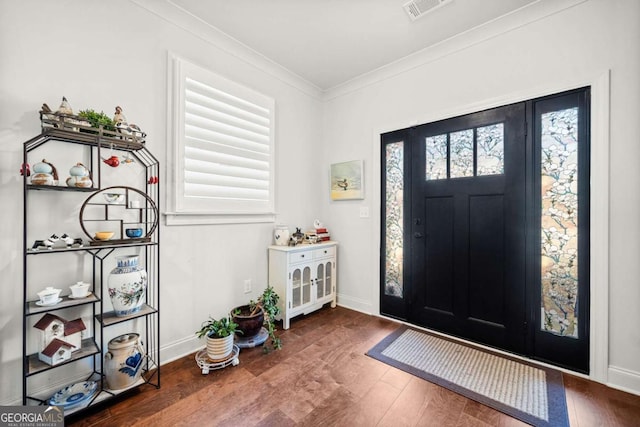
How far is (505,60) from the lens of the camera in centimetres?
215

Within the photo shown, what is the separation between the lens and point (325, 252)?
120 inches

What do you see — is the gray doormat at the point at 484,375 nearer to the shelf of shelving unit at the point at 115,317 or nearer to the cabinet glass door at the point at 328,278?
the cabinet glass door at the point at 328,278

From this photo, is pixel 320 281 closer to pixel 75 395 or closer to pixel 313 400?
pixel 313 400

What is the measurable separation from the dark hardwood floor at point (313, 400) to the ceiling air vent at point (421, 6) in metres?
2.70

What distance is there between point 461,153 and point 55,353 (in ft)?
10.1

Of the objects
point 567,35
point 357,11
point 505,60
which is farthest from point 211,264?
point 567,35

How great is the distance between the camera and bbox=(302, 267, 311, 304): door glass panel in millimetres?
2796

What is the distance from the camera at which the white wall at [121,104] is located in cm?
144

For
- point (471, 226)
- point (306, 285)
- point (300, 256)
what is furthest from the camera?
point (306, 285)

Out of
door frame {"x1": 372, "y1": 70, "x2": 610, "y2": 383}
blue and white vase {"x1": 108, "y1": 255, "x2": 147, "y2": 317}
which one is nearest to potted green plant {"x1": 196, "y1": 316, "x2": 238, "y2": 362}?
blue and white vase {"x1": 108, "y1": 255, "x2": 147, "y2": 317}

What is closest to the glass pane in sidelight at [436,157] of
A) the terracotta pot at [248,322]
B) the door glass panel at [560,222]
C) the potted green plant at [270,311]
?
the door glass panel at [560,222]

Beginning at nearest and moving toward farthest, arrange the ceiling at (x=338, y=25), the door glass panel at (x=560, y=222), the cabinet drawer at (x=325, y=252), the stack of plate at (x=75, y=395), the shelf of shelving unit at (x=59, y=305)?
the shelf of shelving unit at (x=59, y=305) → the stack of plate at (x=75, y=395) → the door glass panel at (x=560, y=222) → the ceiling at (x=338, y=25) → the cabinet drawer at (x=325, y=252)

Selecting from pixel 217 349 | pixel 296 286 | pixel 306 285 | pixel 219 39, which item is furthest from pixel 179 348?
pixel 219 39

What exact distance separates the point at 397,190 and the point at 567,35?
167 cm
